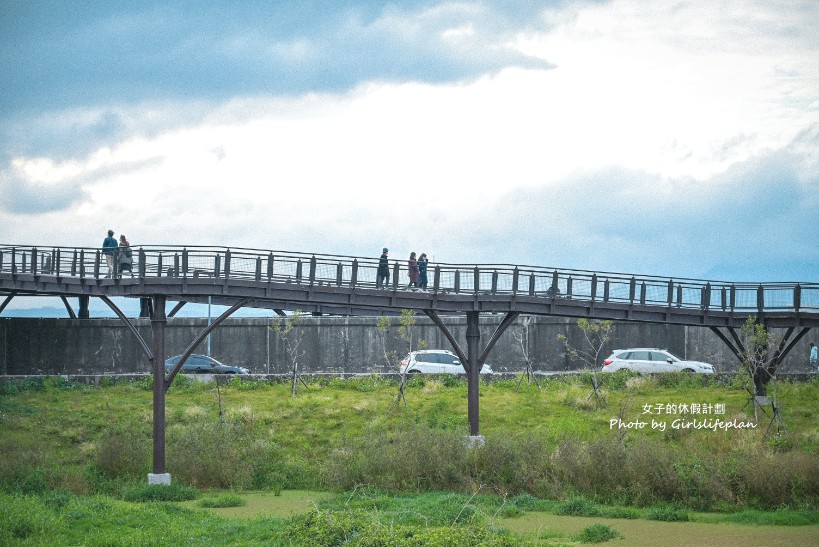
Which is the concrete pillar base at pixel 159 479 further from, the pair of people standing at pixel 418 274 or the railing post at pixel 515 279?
the railing post at pixel 515 279

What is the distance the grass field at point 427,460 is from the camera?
26.2m

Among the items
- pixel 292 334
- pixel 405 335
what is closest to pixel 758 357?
pixel 405 335

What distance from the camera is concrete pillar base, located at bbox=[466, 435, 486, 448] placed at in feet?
112

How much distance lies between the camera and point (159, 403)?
1356 inches

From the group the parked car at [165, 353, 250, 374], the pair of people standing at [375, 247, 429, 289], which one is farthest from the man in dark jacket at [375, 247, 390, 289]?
the parked car at [165, 353, 250, 374]

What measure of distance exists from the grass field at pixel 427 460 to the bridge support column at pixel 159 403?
76cm

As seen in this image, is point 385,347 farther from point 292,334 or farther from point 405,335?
point 292,334

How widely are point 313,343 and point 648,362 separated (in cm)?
1537

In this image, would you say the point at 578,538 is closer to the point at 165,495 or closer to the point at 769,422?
the point at 165,495

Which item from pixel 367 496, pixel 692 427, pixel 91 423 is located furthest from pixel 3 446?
pixel 692 427

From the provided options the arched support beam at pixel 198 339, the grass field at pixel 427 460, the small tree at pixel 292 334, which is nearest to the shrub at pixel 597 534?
the grass field at pixel 427 460

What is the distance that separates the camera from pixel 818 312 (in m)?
41.7

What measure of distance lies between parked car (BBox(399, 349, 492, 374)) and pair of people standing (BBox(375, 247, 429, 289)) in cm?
1168

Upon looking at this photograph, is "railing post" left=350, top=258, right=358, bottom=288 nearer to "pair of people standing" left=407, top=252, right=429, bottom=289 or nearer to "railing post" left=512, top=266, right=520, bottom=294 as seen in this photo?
"pair of people standing" left=407, top=252, right=429, bottom=289
